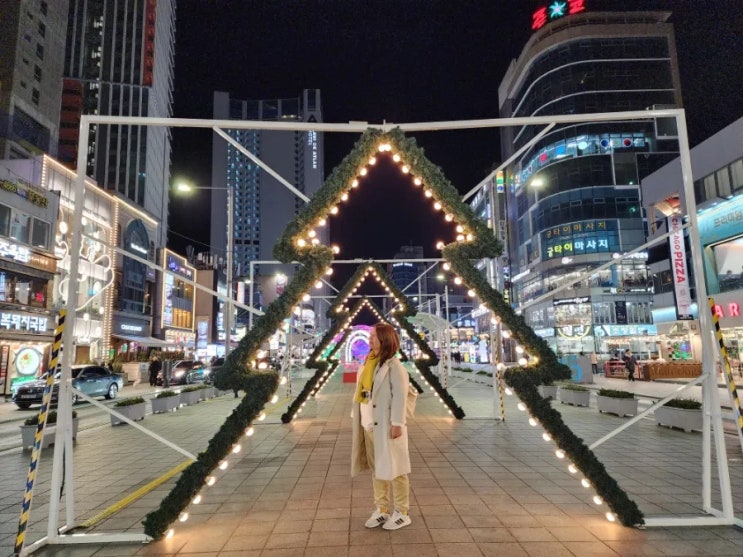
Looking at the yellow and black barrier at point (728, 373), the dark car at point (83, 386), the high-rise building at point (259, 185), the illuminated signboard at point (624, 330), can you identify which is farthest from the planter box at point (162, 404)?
the high-rise building at point (259, 185)

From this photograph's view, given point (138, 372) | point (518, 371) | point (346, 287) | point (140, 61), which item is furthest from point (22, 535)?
point (140, 61)

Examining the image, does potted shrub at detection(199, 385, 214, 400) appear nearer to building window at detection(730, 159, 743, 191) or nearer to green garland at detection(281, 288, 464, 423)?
green garland at detection(281, 288, 464, 423)

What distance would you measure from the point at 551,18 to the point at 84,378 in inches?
2666

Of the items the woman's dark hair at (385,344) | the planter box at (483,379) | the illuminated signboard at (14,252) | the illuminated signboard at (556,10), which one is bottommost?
the planter box at (483,379)

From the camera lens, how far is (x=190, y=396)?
54.0 ft

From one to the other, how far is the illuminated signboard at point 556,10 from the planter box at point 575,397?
2455 inches

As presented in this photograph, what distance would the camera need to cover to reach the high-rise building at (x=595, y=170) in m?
52.7

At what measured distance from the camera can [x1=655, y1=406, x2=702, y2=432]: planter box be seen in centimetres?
960

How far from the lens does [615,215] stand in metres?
53.1

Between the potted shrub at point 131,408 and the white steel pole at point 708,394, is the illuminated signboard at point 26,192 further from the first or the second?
the white steel pole at point 708,394

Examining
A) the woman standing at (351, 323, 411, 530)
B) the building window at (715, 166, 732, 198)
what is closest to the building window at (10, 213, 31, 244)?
the woman standing at (351, 323, 411, 530)

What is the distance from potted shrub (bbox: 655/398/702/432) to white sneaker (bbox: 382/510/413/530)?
7.55 metres

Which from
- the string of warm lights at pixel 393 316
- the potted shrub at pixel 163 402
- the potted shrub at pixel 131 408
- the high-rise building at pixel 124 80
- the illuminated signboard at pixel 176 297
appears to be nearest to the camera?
the potted shrub at pixel 131 408

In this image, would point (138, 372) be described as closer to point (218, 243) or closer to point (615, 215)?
point (615, 215)
